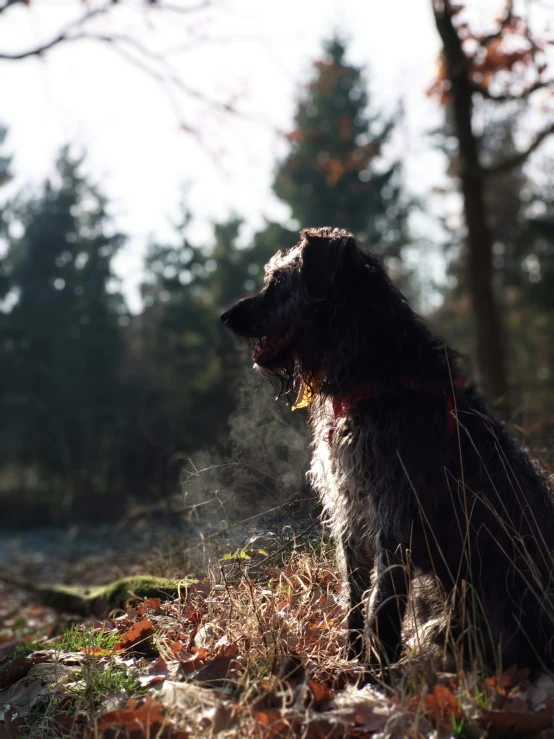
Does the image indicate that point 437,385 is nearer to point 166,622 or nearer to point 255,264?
point 166,622

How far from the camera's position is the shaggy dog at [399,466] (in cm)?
350

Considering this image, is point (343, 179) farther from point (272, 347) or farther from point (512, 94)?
point (272, 347)

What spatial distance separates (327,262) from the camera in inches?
159

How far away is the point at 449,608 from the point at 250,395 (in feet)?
7.96

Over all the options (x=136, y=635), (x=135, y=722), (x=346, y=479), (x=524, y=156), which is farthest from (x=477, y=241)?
(x=135, y=722)

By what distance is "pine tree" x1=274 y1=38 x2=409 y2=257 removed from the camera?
97.0 feet

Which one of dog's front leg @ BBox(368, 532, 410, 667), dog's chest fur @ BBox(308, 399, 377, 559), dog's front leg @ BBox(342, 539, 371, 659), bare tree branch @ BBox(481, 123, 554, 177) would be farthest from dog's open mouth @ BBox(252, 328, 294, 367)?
bare tree branch @ BBox(481, 123, 554, 177)

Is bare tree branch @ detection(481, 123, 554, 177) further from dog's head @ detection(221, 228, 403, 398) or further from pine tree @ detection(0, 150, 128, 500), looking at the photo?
pine tree @ detection(0, 150, 128, 500)

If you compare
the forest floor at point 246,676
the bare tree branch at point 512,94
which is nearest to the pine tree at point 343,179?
the bare tree branch at point 512,94

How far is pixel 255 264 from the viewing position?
2722 cm

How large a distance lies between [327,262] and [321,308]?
0.25 m

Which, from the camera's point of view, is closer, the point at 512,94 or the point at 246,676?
the point at 246,676

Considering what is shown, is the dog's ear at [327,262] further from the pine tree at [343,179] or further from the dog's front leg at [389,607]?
the pine tree at [343,179]

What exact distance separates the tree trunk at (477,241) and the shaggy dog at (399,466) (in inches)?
390
